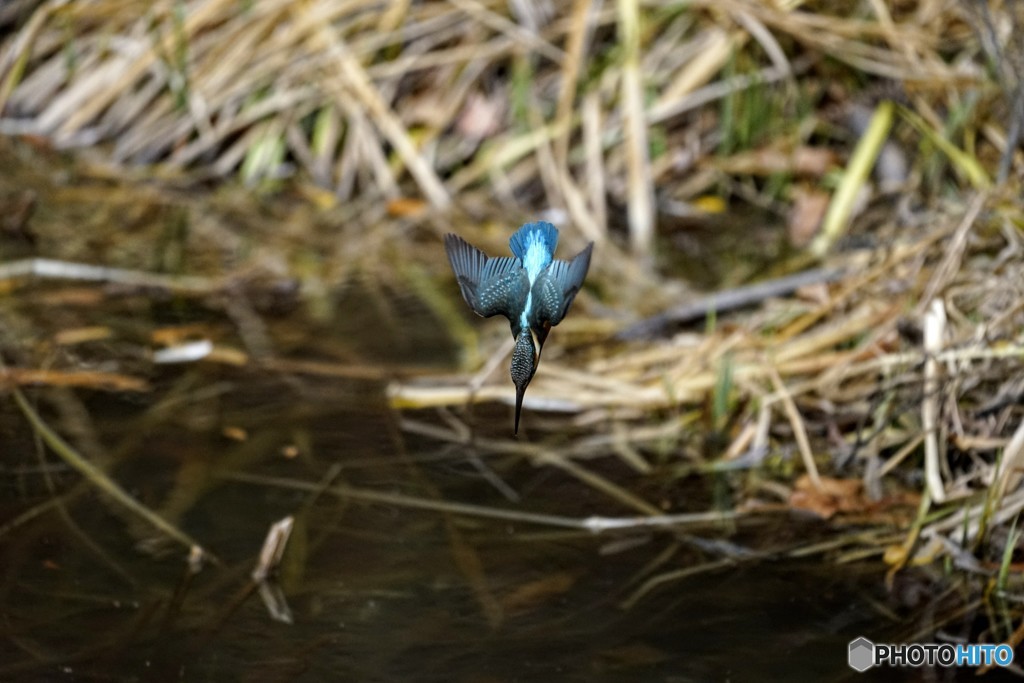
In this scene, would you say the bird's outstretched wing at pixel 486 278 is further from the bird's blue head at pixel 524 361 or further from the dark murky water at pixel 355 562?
the dark murky water at pixel 355 562

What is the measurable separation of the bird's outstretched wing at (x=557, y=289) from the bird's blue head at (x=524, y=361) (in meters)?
0.01

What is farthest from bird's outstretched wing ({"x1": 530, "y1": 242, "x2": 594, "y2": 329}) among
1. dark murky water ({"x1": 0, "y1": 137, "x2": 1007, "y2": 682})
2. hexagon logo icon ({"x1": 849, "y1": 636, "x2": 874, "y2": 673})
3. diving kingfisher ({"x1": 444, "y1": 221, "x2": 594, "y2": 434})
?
hexagon logo icon ({"x1": 849, "y1": 636, "x2": 874, "y2": 673})

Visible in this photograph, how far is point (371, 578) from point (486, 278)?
1.14 metres

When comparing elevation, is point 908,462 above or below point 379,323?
below

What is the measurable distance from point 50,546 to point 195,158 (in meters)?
2.54

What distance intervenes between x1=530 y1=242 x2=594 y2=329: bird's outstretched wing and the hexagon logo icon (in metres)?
1.13

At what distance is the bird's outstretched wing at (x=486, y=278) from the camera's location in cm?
98

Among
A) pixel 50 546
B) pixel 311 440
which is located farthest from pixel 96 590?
pixel 311 440

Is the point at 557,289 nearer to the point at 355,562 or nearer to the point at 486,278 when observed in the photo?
the point at 486,278

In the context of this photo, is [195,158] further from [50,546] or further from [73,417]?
[50,546]

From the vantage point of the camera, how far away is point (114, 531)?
2146 millimetres

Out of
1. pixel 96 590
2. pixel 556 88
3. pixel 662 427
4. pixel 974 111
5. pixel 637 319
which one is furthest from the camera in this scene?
pixel 556 88

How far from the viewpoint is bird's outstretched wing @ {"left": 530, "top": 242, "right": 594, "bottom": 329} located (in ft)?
2.95

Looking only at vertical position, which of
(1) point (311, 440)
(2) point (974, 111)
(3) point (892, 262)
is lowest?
(1) point (311, 440)
